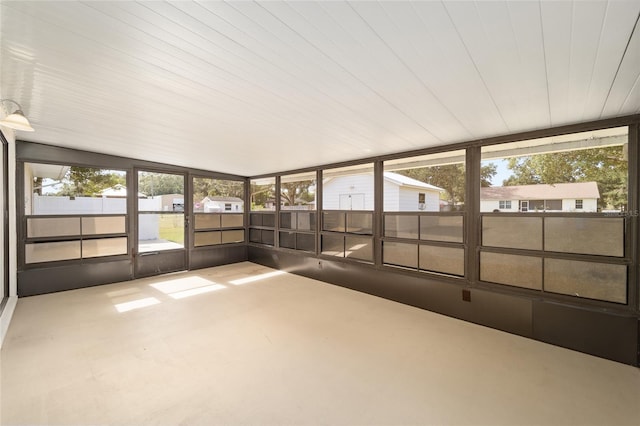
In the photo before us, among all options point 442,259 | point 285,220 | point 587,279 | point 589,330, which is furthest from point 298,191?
point 589,330

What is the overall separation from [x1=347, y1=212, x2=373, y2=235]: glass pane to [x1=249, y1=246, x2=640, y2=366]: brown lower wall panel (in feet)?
1.99

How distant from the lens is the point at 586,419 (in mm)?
1771

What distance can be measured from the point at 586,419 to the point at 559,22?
8.23 ft

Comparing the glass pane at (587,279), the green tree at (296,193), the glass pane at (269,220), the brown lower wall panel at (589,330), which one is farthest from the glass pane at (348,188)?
the brown lower wall panel at (589,330)

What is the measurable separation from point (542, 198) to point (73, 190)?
7006 mm

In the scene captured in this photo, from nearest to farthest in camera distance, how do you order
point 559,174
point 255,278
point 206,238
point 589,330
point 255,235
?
1. point 589,330
2. point 559,174
3. point 255,278
4. point 206,238
5. point 255,235

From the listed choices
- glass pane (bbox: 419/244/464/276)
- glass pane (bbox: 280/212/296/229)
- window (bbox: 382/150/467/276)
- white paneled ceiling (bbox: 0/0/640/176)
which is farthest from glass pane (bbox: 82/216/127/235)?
glass pane (bbox: 419/244/464/276)

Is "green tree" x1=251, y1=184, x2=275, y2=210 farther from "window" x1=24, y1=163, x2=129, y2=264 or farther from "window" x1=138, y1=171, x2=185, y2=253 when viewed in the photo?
"window" x1=24, y1=163, x2=129, y2=264

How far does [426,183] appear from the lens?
13.0ft

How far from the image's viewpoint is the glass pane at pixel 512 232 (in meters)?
3.01

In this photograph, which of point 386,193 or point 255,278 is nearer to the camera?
point 386,193

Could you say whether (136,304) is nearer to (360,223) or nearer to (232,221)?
(232,221)

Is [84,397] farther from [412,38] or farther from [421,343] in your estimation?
[412,38]

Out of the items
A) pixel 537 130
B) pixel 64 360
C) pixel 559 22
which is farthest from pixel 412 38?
pixel 64 360
